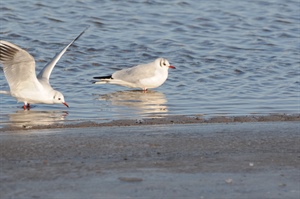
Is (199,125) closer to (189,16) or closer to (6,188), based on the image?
(6,188)

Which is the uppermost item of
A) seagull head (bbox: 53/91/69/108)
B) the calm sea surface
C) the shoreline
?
Answer: the shoreline

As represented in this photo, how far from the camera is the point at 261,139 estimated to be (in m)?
6.61

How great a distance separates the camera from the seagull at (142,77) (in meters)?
11.5

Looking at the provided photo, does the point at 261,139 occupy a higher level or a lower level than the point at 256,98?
higher

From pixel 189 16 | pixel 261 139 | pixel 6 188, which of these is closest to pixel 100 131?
pixel 261 139

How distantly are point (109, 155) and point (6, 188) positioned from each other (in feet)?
4.01

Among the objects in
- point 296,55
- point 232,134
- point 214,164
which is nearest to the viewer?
point 214,164

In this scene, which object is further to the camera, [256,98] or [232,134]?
[256,98]

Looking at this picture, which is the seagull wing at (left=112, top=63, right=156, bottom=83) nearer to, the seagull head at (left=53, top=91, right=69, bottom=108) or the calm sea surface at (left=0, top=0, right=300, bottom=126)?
the calm sea surface at (left=0, top=0, right=300, bottom=126)

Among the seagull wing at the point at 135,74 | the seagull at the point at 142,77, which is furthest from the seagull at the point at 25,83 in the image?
the seagull wing at the point at 135,74

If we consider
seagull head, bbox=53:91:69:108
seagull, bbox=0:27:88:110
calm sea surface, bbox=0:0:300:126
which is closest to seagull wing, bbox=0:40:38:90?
seagull, bbox=0:27:88:110

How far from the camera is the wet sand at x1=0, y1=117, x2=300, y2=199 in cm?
485

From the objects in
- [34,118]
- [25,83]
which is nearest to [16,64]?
[25,83]

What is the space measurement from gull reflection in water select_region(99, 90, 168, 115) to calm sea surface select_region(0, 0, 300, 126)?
14mm
